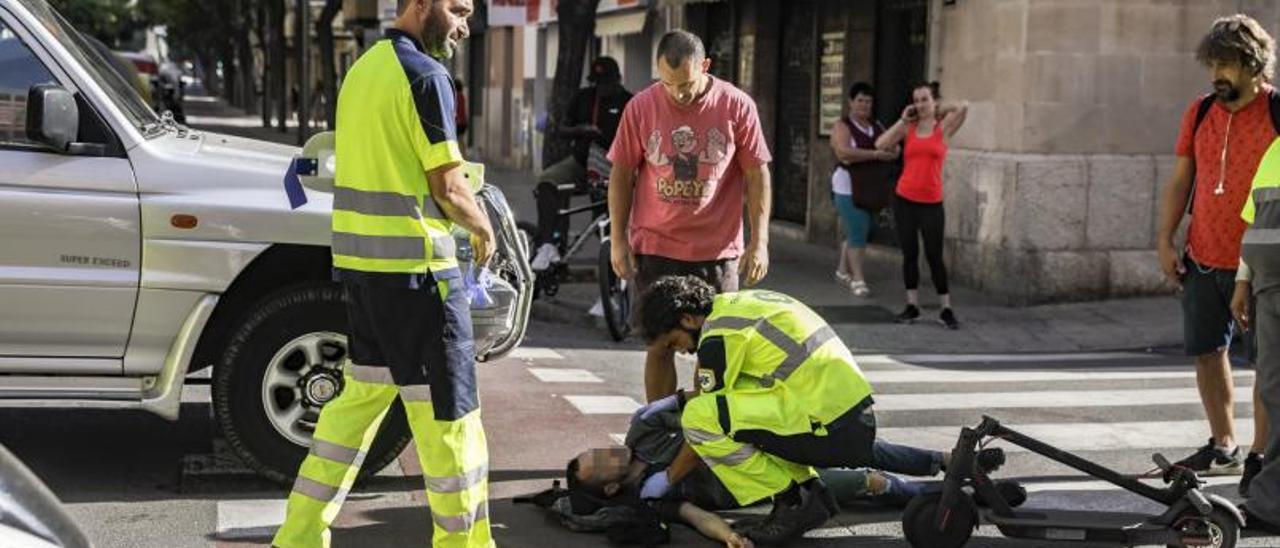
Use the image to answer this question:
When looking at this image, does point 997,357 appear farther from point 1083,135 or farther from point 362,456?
point 362,456

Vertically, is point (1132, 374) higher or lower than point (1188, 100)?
lower

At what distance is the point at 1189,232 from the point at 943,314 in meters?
5.16

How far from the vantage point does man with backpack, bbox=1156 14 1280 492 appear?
21.1ft

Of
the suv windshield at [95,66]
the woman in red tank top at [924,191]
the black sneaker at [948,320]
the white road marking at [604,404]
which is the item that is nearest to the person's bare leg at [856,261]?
the woman in red tank top at [924,191]

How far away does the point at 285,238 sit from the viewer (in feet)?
20.6

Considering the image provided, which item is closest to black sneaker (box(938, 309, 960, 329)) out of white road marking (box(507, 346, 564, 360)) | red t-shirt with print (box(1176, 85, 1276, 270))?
→ white road marking (box(507, 346, 564, 360))

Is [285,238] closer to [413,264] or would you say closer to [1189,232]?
[413,264]

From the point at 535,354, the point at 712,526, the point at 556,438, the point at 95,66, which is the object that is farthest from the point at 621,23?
the point at 712,526

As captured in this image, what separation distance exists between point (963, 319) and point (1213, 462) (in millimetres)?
5431

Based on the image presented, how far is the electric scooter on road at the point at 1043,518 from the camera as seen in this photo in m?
5.51

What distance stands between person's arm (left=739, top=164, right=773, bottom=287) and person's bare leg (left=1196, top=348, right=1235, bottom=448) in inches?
69.7

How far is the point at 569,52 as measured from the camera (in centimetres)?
1498

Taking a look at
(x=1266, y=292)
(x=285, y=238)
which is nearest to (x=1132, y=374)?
(x=1266, y=292)

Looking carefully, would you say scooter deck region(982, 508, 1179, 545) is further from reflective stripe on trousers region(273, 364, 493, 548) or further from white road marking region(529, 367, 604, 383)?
white road marking region(529, 367, 604, 383)
